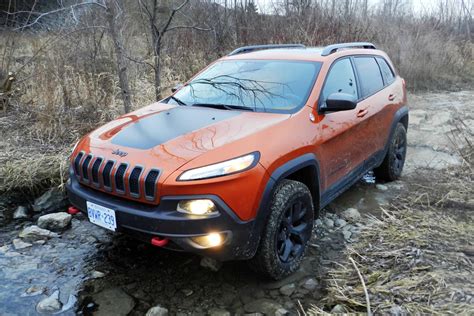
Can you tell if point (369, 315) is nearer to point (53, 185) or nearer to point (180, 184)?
point (180, 184)

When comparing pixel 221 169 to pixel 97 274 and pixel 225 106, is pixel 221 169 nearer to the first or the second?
pixel 225 106

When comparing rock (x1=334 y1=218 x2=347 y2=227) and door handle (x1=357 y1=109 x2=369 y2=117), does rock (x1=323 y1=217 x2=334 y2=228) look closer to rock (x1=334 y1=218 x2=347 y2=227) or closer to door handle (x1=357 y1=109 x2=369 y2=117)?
rock (x1=334 y1=218 x2=347 y2=227)

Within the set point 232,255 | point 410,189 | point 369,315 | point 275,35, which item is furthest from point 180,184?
point 275,35

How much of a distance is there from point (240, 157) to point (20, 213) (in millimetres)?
2788

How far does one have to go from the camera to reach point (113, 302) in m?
2.92

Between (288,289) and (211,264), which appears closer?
(288,289)

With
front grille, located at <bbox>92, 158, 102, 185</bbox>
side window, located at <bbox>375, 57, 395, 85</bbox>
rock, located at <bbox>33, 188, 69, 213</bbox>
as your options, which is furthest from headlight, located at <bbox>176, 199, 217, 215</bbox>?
side window, located at <bbox>375, 57, 395, 85</bbox>

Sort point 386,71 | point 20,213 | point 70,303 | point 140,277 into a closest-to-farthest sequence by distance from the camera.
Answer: point 70,303 < point 140,277 < point 20,213 < point 386,71

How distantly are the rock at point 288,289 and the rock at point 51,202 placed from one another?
8.62ft

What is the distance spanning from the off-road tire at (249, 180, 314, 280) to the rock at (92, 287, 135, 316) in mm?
882

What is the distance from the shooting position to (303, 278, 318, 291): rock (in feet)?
10.0

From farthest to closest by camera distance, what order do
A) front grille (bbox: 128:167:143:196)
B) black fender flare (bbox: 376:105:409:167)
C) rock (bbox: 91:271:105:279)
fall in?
black fender flare (bbox: 376:105:409:167), rock (bbox: 91:271:105:279), front grille (bbox: 128:167:143:196)

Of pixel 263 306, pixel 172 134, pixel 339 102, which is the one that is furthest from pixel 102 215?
pixel 339 102

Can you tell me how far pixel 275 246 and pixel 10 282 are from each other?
2.00m
